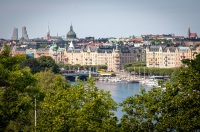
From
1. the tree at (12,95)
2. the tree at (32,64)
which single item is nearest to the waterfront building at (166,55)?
the tree at (32,64)

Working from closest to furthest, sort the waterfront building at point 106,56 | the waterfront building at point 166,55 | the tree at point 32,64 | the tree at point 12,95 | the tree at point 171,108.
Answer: the tree at point 171,108, the tree at point 12,95, the tree at point 32,64, the waterfront building at point 166,55, the waterfront building at point 106,56

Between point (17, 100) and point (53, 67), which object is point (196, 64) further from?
point (53, 67)

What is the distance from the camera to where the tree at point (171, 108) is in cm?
1047

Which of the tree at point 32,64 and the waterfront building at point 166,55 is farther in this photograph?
the waterfront building at point 166,55

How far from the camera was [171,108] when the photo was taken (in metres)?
10.8

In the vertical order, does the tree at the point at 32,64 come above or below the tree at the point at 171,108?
below

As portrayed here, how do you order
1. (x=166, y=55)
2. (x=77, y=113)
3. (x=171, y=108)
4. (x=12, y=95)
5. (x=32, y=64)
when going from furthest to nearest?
(x=166, y=55)
(x=32, y=64)
(x=12, y=95)
(x=77, y=113)
(x=171, y=108)

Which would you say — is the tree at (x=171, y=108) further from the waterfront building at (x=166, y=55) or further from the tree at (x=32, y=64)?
the waterfront building at (x=166, y=55)

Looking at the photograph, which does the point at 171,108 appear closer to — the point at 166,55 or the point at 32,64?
the point at 32,64

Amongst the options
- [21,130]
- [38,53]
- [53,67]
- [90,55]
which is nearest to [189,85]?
[21,130]

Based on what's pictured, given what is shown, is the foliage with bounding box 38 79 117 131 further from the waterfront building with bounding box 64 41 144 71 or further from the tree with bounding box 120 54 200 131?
the waterfront building with bounding box 64 41 144 71

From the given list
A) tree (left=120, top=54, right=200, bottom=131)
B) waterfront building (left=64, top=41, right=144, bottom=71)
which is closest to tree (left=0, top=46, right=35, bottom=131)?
tree (left=120, top=54, right=200, bottom=131)

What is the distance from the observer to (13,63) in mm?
11781

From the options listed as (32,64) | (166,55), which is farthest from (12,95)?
(166,55)
